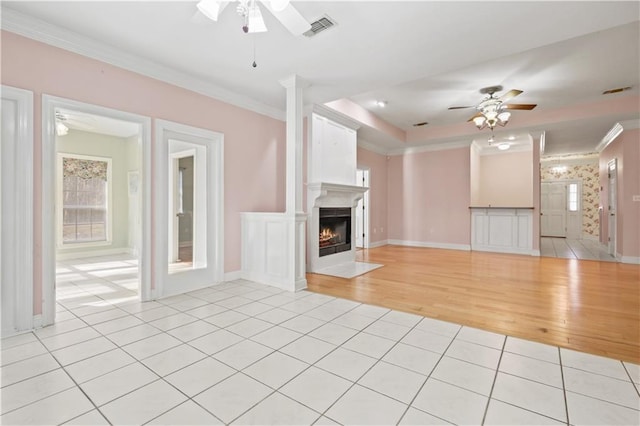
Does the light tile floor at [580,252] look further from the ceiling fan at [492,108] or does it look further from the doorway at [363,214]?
the doorway at [363,214]

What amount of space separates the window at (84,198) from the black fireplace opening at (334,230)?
17.1ft

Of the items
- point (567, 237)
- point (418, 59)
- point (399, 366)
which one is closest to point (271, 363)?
point (399, 366)

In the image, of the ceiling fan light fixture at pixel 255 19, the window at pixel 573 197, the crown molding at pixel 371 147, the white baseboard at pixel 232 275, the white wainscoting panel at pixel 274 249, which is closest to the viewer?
the ceiling fan light fixture at pixel 255 19

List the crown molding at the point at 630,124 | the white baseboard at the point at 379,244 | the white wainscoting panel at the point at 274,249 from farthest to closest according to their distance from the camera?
the white baseboard at the point at 379,244 → the crown molding at the point at 630,124 → the white wainscoting panel at the point at 274,249

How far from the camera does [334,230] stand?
5.88m

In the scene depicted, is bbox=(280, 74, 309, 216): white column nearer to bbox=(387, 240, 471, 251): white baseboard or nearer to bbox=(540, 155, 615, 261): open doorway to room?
bbox=(387, 240, 471, 251): white baseboard

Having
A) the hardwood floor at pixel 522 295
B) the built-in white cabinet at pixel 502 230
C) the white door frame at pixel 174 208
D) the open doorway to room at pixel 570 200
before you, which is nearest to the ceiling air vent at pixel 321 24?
the white door frame at pixel 174 208

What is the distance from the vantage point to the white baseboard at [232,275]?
439 cm

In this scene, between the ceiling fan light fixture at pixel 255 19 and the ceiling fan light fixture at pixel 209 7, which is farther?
the ceiling fan light fixture at pixel 255 19

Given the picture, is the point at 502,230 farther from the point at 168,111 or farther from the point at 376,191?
the point at 168,111

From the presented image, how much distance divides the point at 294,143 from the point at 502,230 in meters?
5.97

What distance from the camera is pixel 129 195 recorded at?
708 centimetres

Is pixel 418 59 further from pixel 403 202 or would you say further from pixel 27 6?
pixel 403 202

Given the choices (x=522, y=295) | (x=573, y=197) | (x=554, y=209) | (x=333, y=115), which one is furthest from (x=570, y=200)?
(x=333, y=115)
